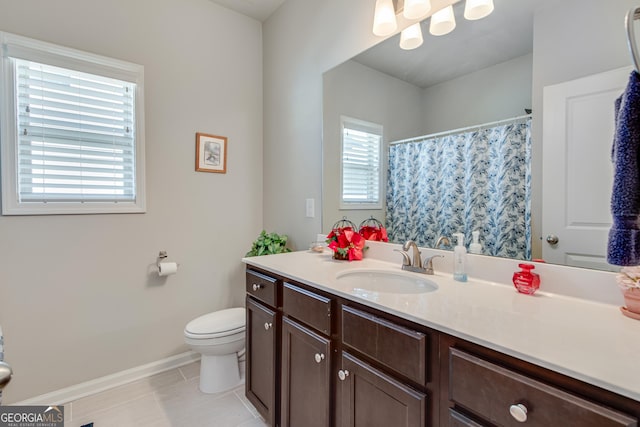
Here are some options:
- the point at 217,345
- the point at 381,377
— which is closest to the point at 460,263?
the point at 381,377

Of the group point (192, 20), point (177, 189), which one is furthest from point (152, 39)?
point (177, 189)

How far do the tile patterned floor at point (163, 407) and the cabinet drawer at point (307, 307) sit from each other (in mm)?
825

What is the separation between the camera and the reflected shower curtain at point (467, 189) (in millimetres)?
1156

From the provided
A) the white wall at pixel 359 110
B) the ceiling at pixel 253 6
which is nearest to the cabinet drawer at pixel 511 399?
Result: the white wall at pixel 359 110

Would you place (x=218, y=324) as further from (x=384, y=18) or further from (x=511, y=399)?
(x=384, y=18)

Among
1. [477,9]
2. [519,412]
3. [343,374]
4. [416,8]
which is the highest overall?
[416,8]

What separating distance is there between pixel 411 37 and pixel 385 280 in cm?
123

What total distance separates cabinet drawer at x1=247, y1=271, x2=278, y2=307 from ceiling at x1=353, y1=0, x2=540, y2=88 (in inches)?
48.9

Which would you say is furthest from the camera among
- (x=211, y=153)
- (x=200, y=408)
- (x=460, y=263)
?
(x=211, y=153)

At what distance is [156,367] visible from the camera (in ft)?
7.19

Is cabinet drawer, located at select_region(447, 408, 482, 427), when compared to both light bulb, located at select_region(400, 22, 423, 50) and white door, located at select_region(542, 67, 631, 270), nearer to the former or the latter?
white door, located at select_region(542, 67, 631, 270)

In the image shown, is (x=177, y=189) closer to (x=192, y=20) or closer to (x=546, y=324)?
(x=192, y=20)

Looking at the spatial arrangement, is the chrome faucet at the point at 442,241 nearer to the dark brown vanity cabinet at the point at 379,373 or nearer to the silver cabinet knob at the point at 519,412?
the dark brown vanity cabinet at the point at 379,373

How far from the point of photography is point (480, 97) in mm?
1292
